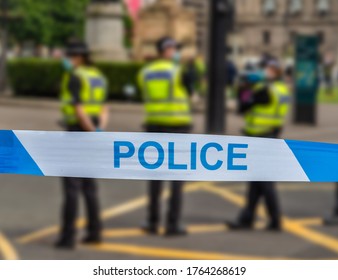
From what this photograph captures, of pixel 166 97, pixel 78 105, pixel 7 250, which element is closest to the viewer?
pixel 7 250

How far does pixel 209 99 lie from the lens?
1520cm

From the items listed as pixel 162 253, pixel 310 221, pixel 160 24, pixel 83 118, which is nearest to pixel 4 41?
pixel 160 24

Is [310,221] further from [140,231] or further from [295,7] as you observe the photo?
[295,7]

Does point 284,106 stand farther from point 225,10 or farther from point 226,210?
point 225,10

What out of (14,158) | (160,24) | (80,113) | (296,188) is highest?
(14,158)

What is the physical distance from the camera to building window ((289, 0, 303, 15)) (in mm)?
87375

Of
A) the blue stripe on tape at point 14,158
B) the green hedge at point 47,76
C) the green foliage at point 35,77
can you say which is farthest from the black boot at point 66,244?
the green foliage at point 35,77

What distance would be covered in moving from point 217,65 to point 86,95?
7941 mm

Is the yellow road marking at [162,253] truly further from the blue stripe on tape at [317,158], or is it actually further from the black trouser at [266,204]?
the blue stripe on tape at [317,158]

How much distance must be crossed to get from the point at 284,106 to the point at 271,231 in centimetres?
108

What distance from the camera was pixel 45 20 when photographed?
2944cm

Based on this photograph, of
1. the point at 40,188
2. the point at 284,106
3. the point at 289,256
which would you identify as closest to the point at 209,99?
the point at 40,188

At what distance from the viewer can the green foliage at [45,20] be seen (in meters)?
27.1

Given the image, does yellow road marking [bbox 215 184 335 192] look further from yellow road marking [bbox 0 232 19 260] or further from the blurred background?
yellow road marking [bbox 0 232 19 260]
